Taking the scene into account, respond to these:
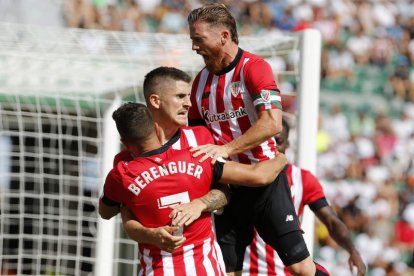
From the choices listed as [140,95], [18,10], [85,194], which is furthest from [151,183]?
[18,10]

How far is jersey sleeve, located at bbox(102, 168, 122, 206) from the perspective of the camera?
167 inches

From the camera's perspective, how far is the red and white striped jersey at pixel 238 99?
461 cm

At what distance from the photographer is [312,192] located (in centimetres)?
584

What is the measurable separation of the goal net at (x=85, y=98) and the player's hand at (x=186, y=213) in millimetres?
2562

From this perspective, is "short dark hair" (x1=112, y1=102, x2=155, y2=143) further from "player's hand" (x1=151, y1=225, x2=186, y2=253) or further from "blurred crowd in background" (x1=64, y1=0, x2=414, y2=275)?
"blurred crowd in background" (x1=64, y1=0, x2=414, y2=275)

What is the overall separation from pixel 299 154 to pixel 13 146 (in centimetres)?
413

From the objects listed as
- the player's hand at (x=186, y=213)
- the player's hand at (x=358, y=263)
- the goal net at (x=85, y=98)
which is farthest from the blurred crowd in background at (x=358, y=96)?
the player's hand at (x=186, y=213)

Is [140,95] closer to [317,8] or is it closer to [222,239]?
[222,239]

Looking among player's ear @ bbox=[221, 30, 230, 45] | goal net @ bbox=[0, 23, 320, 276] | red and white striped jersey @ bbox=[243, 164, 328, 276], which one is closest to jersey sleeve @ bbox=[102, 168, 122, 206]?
player's ear @ bbox=[221, 30, 230, 45]

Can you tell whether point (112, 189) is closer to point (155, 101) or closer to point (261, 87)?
point (155, 101)

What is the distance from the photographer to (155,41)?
8289 mm

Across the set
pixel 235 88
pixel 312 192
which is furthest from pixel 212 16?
pixel 312 192

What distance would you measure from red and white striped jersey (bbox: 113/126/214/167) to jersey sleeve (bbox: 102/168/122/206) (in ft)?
0.48

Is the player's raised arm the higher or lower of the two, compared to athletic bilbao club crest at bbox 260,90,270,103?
lower
